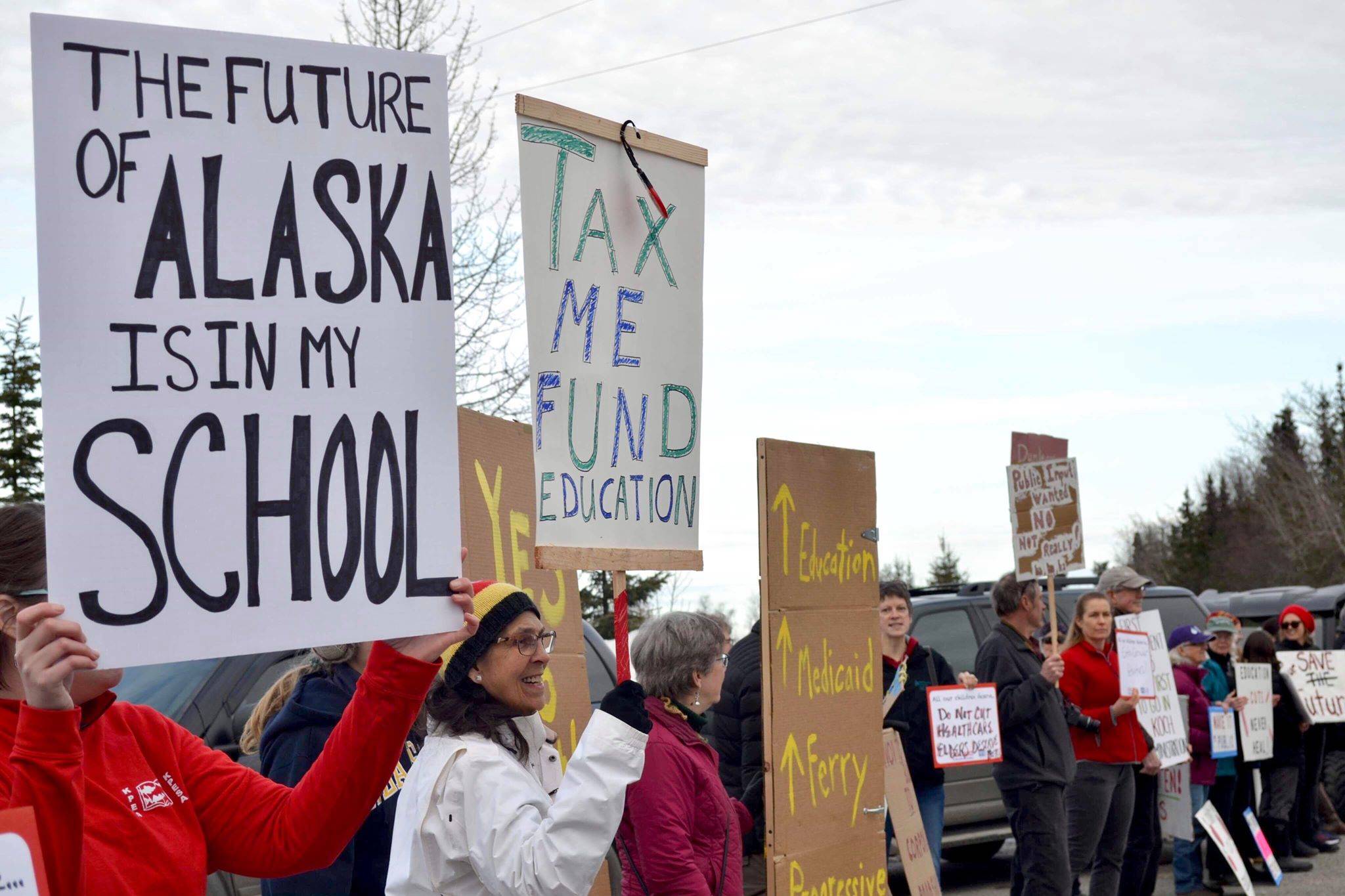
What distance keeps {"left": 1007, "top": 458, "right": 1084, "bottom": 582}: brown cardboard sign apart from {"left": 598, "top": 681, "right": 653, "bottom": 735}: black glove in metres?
5.61

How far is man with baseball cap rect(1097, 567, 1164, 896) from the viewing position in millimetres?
→ 8234

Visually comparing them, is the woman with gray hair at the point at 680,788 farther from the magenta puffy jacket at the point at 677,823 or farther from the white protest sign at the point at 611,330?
the white protest sign at the point at 611,330

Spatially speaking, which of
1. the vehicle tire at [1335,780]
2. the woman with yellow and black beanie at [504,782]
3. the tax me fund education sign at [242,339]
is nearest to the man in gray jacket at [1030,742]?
the woman with yellow and black beanie at [504,782]

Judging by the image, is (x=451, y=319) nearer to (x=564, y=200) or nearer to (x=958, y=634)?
(x=564, y=200)

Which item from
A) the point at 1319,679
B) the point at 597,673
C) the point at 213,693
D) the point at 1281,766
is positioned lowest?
the point at 1281,766

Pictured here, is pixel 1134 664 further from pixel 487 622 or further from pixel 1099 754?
pixel 487 622

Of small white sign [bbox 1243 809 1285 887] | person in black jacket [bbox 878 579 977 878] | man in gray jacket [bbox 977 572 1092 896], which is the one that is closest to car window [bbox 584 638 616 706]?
person in black jacket [bbox 878 579 977 878]

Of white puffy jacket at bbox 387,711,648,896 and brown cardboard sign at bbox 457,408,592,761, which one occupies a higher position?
brown cardboard sign at bbox 457,408,592,761

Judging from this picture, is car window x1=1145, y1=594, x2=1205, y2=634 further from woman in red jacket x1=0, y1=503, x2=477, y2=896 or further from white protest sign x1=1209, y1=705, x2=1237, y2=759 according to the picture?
→ woman in red jacket x1=0, y1=503, x2=477, y2=896

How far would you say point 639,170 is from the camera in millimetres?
3908

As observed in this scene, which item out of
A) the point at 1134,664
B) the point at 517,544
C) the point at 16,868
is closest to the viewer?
the point at 16,868

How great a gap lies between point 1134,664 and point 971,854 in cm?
355

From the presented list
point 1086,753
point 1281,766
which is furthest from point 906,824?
point 1281,766

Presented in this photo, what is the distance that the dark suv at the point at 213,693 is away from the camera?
5.27m
